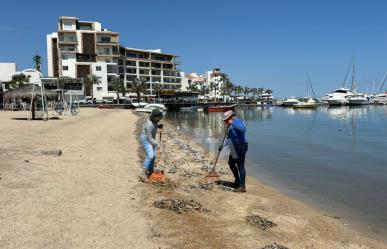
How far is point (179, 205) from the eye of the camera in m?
7.59

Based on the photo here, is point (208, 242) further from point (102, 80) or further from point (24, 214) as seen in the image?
point (102, 80)

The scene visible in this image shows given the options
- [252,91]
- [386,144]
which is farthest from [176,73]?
A: [386,144]

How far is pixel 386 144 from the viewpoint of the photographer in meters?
27.7

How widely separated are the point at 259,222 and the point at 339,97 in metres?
133

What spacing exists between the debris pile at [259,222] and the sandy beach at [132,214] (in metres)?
0.10

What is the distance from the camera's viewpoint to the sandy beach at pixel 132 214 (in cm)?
569

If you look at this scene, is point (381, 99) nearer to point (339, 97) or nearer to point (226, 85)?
point (339, 97)

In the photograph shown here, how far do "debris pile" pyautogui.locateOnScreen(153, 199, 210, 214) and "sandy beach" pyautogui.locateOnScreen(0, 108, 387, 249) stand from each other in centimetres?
10

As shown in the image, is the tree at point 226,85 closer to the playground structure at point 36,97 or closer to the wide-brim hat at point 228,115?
the playground structure at point 36,97

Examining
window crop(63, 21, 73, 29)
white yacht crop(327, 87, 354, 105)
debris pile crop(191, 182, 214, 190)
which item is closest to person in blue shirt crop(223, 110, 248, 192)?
debris pile crop(191, 182, 214, 190)

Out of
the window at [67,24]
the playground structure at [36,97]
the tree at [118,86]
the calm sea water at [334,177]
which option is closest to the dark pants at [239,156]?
the calm sea water at [334,177]

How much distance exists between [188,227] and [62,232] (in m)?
1.99

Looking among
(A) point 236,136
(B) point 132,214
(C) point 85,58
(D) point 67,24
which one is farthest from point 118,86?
(B) point 132,214

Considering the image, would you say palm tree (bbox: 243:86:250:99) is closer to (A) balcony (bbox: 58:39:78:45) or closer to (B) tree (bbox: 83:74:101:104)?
(B) tree (bbox: 83:74:101:104)
